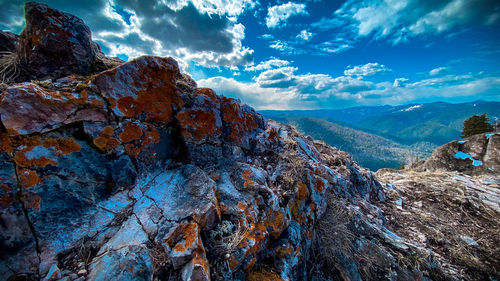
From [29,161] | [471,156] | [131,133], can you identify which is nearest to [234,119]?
[131,133]

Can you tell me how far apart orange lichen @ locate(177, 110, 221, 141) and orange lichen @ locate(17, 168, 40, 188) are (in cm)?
286

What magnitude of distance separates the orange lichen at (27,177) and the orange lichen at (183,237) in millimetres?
2507

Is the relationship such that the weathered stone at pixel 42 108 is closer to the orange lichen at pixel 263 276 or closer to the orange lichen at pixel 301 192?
the orange lichen at pixel 263 276

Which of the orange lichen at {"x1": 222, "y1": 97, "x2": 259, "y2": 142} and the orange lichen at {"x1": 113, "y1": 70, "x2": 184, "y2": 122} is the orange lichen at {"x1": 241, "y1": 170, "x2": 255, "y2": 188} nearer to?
the orange lichen at {"x1": 222, "y1": 97, "x2": 259, "y2": 142}

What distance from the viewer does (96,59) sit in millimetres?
5012

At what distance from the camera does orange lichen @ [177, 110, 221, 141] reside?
5098mm

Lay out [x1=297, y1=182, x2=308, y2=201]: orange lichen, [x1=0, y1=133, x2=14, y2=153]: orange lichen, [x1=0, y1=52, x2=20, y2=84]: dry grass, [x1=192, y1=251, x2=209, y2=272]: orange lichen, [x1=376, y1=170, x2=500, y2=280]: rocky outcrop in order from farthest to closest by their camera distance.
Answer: [x1=376, y1=170, x2=500, y2=280]: rocky outcrop
[x1=297, y1=182, x2=308, y2=201]: orange lichen
[x1=0, y1=52, x2=20, y2=84]: dry grass
[x1=192, y1=251, x2=209, y2=272]: orange lichen
[x1=0, y1=133, x2=14, y2=153]: orange lichen

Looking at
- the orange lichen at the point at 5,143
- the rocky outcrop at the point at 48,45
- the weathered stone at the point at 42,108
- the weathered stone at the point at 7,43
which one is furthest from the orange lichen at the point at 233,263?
the weathered stone at the point at 7,43

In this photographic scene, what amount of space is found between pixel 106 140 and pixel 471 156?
77.8 ft

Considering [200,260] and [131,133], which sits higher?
[131,133]

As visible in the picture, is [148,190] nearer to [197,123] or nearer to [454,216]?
[197,123]

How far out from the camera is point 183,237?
3316 mm

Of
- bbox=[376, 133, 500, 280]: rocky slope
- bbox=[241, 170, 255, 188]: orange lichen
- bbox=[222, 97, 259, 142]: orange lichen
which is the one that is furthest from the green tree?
bbox=[241, 170, 255, 188]: orange lichen

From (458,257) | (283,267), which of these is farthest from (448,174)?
(283,267)
